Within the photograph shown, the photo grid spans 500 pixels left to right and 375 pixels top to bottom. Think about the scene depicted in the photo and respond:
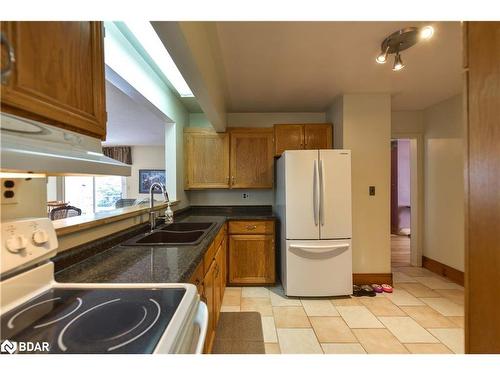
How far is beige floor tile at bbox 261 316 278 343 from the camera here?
2064 mm

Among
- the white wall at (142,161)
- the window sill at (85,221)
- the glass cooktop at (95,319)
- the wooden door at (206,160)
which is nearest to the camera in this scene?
the glass cooktop at (95,319)

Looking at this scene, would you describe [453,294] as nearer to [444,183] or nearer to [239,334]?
[444,183]

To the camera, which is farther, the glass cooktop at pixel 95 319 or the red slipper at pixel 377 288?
the red slipper at pixel 377 288

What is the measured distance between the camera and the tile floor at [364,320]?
1956mm

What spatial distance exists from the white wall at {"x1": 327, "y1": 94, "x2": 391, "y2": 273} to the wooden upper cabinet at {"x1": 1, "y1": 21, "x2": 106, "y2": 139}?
2.87 meters

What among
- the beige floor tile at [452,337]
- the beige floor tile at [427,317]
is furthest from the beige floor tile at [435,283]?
the beige floor tile at [452,337]

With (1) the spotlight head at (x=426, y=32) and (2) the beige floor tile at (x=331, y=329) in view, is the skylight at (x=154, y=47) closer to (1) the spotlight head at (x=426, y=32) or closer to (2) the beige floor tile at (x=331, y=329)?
(1) the spotlight head at (x=426, y=32)

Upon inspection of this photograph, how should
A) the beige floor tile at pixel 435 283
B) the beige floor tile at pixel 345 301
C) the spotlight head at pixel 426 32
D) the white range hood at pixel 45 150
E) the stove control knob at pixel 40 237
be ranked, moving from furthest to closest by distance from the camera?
the beige floor tile at pixel 435 283
the beige floor tile at pixel 345 301
the spotlight head at pixel 426 32
the stove control knob at pixel 40 237
the white range hood at pixel 45 150

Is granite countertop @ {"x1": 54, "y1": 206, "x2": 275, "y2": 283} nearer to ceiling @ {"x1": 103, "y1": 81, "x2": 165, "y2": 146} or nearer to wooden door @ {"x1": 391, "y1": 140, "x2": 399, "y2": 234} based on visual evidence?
ceiling @ {"x1": 103, "y1": 81, "x2": 165, "y2": 146}

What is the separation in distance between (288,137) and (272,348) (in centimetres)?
252

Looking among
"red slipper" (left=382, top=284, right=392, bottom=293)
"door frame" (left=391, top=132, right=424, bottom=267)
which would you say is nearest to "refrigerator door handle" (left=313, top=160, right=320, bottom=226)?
"red slipper" (left=382, top=284, right=392, bottom=293)

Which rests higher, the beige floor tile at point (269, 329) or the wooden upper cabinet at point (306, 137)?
the wooden upper cabinet at point (306, 137)
